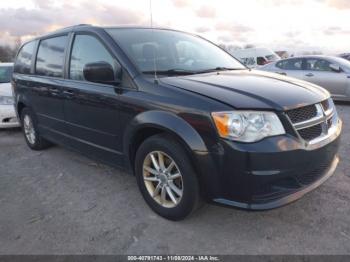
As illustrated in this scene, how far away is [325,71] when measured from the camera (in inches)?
372

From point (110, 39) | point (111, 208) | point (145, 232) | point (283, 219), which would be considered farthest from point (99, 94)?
point (283, 219)

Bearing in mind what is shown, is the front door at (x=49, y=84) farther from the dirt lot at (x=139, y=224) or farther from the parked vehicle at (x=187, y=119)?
the dirt lot at (x=139, y=224)

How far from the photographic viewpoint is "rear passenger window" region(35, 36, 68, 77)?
→ 174 inches

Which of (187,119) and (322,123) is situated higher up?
(187,119)

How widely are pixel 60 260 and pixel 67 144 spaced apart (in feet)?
6.71

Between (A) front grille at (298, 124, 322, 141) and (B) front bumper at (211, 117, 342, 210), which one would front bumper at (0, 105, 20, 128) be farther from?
(A) front grille at (298, 124, 322, 141)

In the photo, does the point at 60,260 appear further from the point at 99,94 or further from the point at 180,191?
the point at 99,94

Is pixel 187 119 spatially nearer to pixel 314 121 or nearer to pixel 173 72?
pixel 173 72

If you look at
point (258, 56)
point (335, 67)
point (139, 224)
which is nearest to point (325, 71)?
point (335, 67)

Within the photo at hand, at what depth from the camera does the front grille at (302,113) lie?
2.80m

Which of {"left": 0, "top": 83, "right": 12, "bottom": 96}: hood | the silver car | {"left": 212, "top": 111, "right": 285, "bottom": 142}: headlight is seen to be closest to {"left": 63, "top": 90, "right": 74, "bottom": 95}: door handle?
{"left": 212, "top": 111, "right": 285, "bottom": 142}: headlight

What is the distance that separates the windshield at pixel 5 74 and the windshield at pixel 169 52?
5.34 m

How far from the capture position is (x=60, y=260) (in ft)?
9.09

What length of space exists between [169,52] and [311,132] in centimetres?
171
